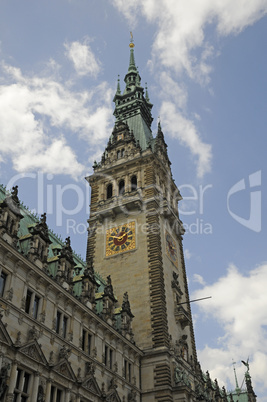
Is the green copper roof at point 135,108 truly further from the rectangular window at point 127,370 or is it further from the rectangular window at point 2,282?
the rectangular window at point 2,282

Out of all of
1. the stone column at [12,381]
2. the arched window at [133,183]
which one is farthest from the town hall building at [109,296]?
the arched window at [133,183]

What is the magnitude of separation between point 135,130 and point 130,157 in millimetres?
10100

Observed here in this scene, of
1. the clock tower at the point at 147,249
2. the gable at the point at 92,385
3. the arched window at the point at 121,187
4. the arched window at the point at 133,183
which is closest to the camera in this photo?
the gable at the point at 92,385

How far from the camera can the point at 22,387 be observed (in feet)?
93.5

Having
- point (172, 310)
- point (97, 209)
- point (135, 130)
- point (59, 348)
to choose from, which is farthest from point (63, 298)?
point (135, 130)

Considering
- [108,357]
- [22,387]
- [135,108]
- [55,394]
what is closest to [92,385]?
[108,357]

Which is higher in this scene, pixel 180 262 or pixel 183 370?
pixel 180 262

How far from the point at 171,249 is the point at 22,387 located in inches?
1263

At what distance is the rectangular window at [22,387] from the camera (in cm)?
2781

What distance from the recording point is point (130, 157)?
65.4 m

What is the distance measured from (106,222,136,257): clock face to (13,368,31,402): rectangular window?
26.5 metres

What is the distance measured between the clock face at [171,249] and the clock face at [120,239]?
15.5 ft

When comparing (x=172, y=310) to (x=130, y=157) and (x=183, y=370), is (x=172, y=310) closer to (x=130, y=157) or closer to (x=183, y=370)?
(x=183, y=370)

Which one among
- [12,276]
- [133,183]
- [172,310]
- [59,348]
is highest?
[133,183]
